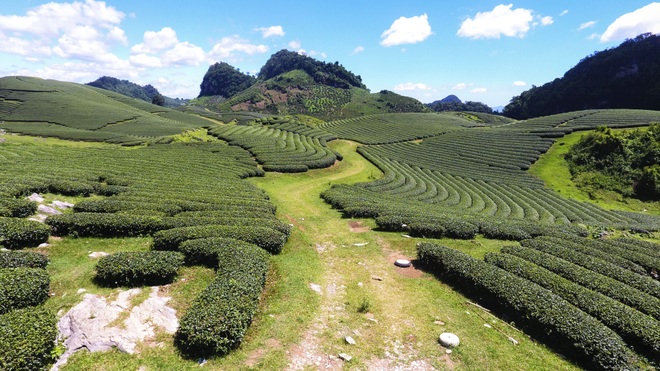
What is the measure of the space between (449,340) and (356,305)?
4.82 m

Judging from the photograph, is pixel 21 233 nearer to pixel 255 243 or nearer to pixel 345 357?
pixel 255 243

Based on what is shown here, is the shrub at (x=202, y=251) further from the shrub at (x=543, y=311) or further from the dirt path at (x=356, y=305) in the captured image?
the shrub at (x=543, y=311)

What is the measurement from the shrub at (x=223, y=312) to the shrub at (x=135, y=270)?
8.90 feet

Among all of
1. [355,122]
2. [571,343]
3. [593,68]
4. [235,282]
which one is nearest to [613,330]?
[571,343]

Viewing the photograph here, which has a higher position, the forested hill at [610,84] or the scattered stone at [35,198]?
the forested hill at [610,84]

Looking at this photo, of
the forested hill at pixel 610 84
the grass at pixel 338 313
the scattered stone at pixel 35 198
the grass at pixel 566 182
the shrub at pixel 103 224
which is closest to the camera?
the grass at pixel 338 313

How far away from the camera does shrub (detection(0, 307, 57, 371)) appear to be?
9.69 m

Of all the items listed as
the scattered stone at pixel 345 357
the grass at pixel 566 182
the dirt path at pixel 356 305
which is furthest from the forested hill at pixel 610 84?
the scattered stone at pixel 345 357

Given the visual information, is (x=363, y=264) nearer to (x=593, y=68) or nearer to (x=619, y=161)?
(x=619, y=161)

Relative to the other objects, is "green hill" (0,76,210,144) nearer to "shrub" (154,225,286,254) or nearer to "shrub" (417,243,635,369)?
"shrub" (154,225,286,254)

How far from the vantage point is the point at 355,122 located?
137375mm

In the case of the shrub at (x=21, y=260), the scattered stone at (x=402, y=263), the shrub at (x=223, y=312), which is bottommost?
the scattered stone at (x=402, y=263)

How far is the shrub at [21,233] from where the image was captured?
1758 cm

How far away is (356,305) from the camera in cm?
1652
